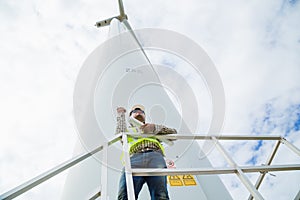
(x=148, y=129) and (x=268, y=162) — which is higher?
(x=148, y=129)

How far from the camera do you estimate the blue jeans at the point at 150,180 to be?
74.2 inches

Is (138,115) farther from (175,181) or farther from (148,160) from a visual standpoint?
(175,181)

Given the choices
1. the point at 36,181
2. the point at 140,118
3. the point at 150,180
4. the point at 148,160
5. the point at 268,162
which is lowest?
the point at 36,181

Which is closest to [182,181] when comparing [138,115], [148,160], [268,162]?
[148,160]

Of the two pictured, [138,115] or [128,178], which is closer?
[128,178]

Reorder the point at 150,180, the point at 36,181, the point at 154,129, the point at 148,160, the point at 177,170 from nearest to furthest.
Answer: the point at 36,181, the point at 177,170, the point at 150,180, the point at 148,160, the point at 154,129

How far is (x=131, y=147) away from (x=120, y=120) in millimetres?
637

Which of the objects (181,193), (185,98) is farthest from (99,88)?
(181,193)

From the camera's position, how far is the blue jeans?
1884 millimetres

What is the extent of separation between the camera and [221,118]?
3885 mm

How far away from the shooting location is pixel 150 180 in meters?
1.96

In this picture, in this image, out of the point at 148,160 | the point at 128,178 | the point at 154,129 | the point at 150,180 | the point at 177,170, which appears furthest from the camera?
the point at 154,129

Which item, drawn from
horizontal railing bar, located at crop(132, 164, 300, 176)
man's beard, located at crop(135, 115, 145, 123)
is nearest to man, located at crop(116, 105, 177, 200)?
man's beard, located at crop(135, 115, 145, 123)

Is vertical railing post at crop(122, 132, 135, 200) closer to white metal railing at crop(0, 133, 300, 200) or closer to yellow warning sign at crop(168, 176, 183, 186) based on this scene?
white metal railing at crop(0, 133, 300, 200)
